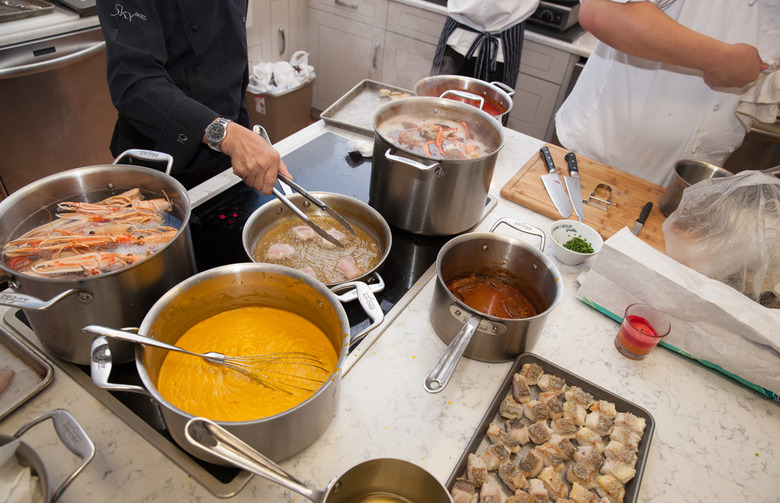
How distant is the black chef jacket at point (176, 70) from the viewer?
1.15 metres

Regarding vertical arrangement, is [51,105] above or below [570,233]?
below

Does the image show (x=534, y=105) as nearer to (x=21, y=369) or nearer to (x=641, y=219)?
(x=641, y=219)

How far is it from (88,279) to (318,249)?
528mm

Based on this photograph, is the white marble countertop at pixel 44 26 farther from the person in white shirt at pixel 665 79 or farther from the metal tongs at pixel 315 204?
the person in white shirt at pixel 665 79

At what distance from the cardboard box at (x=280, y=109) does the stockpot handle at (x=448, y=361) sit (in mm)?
2560

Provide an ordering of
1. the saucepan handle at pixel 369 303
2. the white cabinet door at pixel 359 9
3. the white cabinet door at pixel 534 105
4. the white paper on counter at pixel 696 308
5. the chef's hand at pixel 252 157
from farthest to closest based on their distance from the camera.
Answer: the white cabinet door at pixel 359 9 → the white cabinet door at pixel 534 105 → the chef's hand at pixel 252 157 → the white paper on counter at pixel 696 308 → the saucepan handle at pixel 369 303

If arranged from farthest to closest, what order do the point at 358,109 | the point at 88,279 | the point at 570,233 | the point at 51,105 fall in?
the point at 51,105
the point at 358,109
the point at 570,233
the point at 88,279

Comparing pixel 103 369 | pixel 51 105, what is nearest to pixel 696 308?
pixel 103 369

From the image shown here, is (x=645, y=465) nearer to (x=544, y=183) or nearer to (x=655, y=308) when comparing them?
(x=655, y=308)

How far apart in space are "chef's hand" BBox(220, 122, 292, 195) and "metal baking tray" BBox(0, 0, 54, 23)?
65.4 inches

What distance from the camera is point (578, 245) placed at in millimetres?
1261

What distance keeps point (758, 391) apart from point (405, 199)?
90 centimetres

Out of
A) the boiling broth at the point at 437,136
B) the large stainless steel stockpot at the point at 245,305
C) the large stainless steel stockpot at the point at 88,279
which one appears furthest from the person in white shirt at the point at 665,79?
the large stainless steel stockpot at the point at 88,279

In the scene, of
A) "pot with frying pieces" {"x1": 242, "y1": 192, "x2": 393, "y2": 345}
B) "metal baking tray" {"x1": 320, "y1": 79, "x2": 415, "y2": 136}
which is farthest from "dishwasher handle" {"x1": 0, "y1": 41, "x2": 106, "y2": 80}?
"pot with frying pieces" {"x1": 242, "y1": 192, "x2": 393, "y2": 345}
